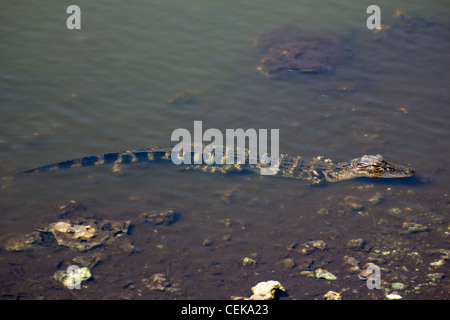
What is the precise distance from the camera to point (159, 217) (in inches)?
251

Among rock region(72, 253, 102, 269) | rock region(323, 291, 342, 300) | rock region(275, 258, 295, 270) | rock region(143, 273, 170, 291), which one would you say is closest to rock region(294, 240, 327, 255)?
rock region(275, 258, 295, 270)

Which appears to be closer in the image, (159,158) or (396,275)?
(396,275)

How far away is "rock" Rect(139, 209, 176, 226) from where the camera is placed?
6.32 metres

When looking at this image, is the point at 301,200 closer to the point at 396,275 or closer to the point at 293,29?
the point at 396,275

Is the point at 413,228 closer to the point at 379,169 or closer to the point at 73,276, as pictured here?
the point at 379,169

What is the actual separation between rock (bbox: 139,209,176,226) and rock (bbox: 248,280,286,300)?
1.90m

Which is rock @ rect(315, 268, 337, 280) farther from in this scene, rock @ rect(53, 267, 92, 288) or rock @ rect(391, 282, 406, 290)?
rock @ rect(53, 267, 92, 288)

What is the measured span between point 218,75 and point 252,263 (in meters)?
4.99

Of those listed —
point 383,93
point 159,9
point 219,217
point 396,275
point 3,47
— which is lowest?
point 396,275

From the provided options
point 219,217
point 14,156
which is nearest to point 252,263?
point 219,217

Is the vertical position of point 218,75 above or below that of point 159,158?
above

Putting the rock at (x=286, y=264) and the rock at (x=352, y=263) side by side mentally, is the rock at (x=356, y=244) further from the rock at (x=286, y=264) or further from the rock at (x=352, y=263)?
the rock at (x=286, y=264)

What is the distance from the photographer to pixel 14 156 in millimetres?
7395

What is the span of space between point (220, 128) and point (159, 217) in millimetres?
2518
